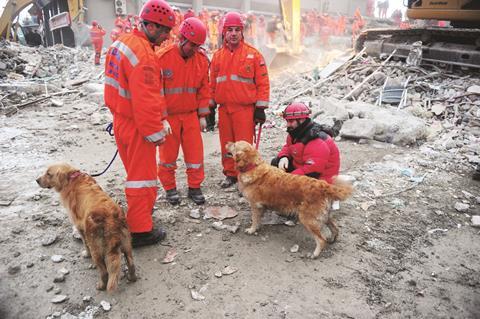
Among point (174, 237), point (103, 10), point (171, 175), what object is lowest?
point (174, 237)

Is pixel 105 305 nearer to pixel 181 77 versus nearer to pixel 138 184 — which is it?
pixel 138 184

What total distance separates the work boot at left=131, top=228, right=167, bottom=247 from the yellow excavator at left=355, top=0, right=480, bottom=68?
9564 millimetres

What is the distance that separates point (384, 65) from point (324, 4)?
27.0 m

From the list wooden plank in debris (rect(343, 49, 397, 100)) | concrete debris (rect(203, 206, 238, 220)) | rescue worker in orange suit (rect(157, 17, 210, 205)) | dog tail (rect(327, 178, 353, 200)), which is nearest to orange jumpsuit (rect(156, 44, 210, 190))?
rescue worker in orange suit (rect(157, 17, 210, 205))

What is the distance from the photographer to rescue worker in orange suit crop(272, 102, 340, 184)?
12.6 ft

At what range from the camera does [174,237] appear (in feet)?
12.3

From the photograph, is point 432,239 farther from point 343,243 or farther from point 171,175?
point 171,175

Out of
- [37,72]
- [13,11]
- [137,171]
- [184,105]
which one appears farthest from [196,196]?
[13,11]

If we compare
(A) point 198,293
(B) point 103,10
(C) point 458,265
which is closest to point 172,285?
(A) point 198,293

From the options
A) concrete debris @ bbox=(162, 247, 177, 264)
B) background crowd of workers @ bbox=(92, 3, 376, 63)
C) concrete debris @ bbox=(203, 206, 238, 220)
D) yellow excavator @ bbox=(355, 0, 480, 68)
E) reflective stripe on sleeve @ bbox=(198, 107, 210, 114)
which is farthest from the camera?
background crowd of workers @ bbox=(92, 3, 376, 63)

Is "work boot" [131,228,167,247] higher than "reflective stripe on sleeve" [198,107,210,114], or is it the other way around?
"reflective stripe on sleeve" [198,107,210,114]

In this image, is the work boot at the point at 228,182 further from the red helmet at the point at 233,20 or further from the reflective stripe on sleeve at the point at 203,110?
the red helmet at the point at 233,20

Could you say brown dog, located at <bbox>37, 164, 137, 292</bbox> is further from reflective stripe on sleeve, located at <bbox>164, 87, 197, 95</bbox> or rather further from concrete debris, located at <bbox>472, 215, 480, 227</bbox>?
concrete debris, located at <bbox>472, 215, 480, 227</bbox>

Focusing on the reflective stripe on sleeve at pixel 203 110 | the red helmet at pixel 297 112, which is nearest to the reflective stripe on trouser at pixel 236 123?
the reflective stripe on sleeve at pixel 203 110
